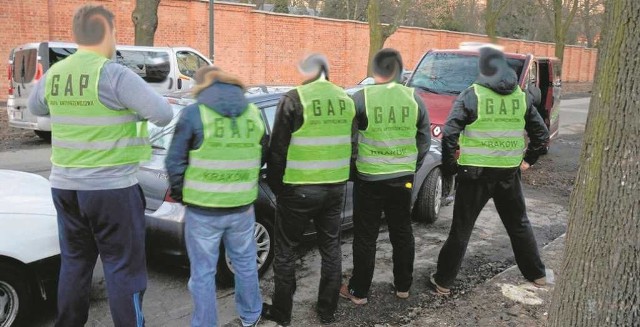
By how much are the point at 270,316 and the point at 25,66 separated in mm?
9027

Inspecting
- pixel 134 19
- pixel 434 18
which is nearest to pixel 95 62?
pixel 134 19

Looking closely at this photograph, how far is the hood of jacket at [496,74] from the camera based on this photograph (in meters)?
4.20

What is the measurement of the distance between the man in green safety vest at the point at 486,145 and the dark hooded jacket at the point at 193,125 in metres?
1.81

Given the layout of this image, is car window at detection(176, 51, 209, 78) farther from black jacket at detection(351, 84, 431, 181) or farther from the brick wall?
black jacket at detection(351, 84, 431, 181)

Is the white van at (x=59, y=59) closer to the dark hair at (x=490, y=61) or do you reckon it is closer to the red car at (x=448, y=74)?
the red car at (x=448, y=74)

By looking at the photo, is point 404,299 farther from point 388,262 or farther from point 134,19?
point 134,19

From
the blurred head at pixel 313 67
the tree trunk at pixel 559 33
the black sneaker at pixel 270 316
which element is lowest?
the black sneaker at pixel 270 316

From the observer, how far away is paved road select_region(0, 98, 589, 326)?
4.08 metres

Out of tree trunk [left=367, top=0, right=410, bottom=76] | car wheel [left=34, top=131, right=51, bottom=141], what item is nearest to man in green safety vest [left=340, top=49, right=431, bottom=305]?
car wheel [left=34, top=131, right=51, bottom=141]

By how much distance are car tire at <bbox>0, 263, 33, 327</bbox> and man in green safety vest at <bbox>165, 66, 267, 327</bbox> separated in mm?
1076

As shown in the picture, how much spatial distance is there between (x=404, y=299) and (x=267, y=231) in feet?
4.07

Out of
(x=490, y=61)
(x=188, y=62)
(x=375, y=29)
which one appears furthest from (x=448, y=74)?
(x=375, y=29)

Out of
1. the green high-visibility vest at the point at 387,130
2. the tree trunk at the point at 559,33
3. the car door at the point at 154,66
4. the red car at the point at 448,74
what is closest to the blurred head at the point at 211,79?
the green high-visibility vest at the point at 387,130

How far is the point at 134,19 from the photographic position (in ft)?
47.0
